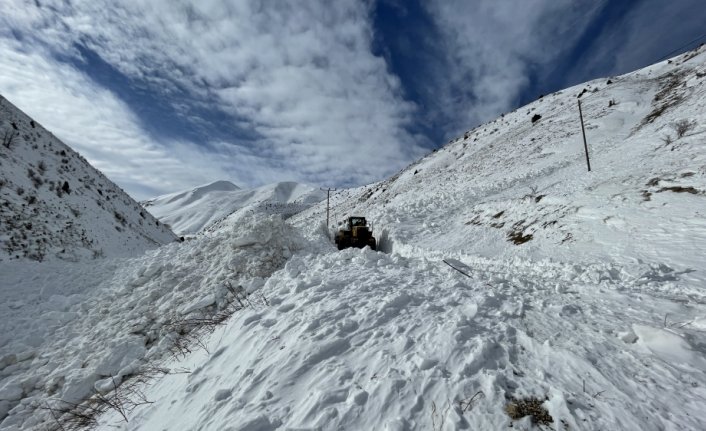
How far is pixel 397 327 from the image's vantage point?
513cm

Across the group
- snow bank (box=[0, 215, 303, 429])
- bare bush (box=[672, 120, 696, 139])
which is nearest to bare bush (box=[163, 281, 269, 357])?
snow bank (box=[0, 215, 303, 429])

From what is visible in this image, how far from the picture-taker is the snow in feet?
12.1

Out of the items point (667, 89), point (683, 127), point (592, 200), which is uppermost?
point (667, 89)

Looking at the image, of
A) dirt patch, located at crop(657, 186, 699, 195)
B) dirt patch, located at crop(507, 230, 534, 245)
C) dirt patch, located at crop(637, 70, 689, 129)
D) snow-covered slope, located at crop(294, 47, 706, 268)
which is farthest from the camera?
dirt patch, located at crop(637, 70, 689, 129)

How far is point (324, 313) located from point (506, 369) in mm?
2905

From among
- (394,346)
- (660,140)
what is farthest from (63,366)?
(660,140)

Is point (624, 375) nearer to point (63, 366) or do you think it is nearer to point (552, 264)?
point (552, 264)

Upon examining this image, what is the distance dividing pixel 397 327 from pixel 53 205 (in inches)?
858

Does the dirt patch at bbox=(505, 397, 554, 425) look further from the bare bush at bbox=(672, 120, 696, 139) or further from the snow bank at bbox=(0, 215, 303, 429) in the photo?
the bare bush at bbox=(672, 120, 696, 139)

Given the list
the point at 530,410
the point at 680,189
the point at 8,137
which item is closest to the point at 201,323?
the point at 530,410

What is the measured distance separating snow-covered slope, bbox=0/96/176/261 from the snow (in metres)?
2.54

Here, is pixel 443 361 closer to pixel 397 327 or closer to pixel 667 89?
pixel 397 327

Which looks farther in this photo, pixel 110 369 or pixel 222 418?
pixel 110 369

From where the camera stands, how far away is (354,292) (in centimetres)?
657
